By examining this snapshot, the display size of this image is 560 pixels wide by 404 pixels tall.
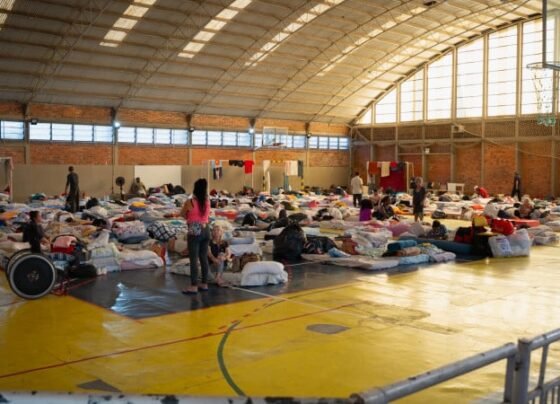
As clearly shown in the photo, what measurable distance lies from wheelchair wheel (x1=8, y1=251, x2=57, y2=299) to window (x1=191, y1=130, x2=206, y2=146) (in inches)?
1117

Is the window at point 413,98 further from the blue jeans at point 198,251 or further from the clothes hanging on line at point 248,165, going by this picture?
the blue jeans at point 198,251

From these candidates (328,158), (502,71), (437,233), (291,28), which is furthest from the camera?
(328,158)

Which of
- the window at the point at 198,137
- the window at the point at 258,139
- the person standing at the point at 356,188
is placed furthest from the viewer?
the window at the point at 258,139

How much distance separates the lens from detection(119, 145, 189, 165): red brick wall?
3406cm

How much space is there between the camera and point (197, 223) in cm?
972

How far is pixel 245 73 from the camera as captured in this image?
3434 centimetres

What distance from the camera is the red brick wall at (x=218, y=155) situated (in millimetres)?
37344

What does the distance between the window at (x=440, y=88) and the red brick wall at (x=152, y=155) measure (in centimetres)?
1606

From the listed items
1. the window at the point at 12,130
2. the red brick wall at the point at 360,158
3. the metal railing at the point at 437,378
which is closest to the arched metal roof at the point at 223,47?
the window at the point at 12,130

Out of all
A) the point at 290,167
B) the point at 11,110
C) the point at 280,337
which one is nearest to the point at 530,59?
the point at 290,167

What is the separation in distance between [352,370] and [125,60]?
2628 cm

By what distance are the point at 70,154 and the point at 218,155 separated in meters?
9.40

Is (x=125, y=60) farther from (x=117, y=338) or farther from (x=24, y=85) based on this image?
(x=117, y=338)

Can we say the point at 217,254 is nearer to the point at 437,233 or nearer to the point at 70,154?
the point at 437,233
